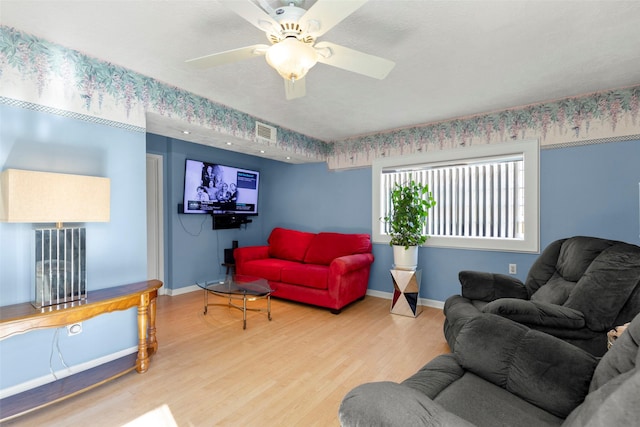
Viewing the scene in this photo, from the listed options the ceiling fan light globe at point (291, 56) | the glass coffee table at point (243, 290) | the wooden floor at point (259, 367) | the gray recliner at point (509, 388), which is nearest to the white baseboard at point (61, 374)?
the wooden floor at point (259, 367)

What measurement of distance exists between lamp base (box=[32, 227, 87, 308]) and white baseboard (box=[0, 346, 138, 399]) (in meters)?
0.56

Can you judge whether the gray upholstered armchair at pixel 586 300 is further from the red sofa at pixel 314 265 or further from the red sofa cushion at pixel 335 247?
the red sofa cushion at pixel 335 247

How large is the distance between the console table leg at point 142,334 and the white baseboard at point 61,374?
284 millimetres

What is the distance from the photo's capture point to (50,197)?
1.81m

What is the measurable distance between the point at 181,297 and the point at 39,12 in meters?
3.41

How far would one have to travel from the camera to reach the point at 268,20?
150 centimetres

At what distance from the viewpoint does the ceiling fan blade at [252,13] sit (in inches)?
53.0

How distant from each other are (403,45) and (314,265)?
9.40ft

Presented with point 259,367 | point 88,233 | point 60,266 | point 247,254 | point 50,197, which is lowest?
point 259,367

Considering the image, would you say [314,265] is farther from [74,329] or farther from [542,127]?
[542,127]

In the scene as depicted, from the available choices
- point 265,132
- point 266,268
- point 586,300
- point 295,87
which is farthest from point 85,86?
point 586,300

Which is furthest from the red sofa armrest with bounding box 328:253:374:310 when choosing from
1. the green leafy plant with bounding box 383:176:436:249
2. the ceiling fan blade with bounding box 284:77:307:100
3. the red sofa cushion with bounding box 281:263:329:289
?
the ceiling fan blade with bounding box 284:77:307:100

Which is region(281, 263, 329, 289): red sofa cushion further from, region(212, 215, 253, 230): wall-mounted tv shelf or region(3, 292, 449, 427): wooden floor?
region(212, 215, 253, 230): wall-mounted tv shelf

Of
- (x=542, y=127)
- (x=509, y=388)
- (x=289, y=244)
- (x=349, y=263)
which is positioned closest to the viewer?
(x=509, y=388)
